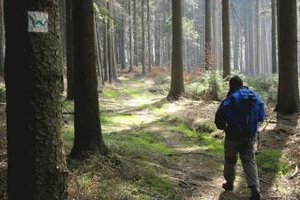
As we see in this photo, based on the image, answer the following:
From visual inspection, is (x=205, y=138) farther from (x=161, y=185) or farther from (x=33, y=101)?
(x=33, y=101)

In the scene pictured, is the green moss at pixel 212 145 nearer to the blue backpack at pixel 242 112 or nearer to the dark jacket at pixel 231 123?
the dark jacket at pixel 231 123

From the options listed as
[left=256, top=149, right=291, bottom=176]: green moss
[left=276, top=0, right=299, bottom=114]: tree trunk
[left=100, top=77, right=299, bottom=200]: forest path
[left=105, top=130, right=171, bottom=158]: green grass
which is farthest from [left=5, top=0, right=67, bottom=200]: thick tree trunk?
[left=276, top=0, right=299, bottom=114]: tree trunk

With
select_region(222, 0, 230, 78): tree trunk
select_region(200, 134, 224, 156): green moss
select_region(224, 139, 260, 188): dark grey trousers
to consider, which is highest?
select_region(222, 0, 230, 78): tree trunk

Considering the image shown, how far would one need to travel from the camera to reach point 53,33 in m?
4.51

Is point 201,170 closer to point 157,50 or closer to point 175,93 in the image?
point 175,93

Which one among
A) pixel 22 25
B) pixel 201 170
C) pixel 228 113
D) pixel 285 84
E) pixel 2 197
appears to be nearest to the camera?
pixel 22 25

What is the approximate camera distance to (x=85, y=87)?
8.17 meters

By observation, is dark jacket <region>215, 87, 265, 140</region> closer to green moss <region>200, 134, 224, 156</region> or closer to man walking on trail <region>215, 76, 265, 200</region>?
man walking on trail <region>215, 76, 265, 200</region>

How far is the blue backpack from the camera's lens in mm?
7605

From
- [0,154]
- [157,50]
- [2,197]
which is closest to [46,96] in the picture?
[2,197]

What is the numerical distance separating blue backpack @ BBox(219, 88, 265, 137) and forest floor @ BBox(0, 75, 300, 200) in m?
1.21

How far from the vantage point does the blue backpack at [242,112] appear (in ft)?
25.0

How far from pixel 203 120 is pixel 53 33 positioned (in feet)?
34.9

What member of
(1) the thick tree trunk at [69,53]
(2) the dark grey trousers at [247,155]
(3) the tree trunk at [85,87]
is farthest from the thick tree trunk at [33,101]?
(1) the thick tree trunk at [69,53]
